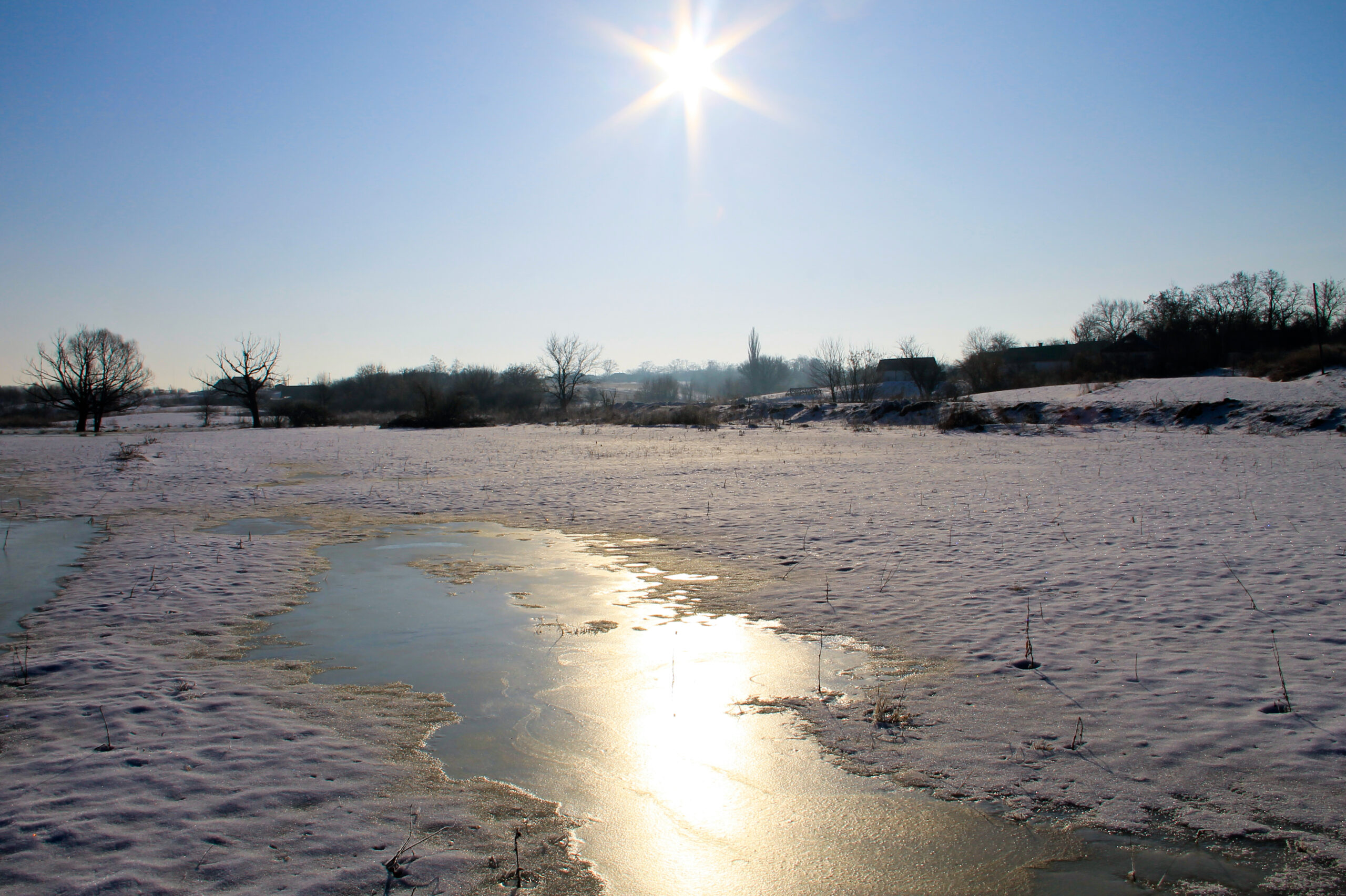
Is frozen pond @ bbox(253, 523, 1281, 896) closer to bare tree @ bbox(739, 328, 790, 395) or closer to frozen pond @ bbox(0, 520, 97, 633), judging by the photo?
frozen pond @ bbox(0, 520, 97, 633)

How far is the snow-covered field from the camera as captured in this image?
3428 millimetres

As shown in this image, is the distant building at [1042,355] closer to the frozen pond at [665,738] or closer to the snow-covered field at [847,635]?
the snow-covered field at [847,635]

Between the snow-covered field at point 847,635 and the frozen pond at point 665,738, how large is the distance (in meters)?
0.26

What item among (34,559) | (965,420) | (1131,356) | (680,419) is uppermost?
(1131,356)

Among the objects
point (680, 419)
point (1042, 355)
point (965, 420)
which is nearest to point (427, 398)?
point (680, 419)

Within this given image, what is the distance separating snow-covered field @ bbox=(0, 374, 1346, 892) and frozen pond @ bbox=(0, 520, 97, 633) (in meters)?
0.32

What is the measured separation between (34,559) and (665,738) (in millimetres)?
9725

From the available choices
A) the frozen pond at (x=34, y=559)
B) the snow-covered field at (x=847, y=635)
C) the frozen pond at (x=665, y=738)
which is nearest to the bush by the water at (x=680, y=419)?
the snow-covered field at (x=847, y=635)

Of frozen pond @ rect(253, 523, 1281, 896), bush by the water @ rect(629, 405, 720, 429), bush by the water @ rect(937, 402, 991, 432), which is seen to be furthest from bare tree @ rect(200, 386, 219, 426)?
frozen pond @ rect(253, 523, 1281, 896)

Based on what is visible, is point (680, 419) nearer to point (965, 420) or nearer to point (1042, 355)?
point (965, 420)

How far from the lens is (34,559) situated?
9422 mm

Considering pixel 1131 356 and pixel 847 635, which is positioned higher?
pixel 1131 356

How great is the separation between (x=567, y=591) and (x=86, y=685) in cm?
412

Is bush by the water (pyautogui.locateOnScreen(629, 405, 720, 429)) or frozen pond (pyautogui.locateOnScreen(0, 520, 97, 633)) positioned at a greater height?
bush by the water (pyautogui.locateOnScreen(629, 405, 720, 429))
